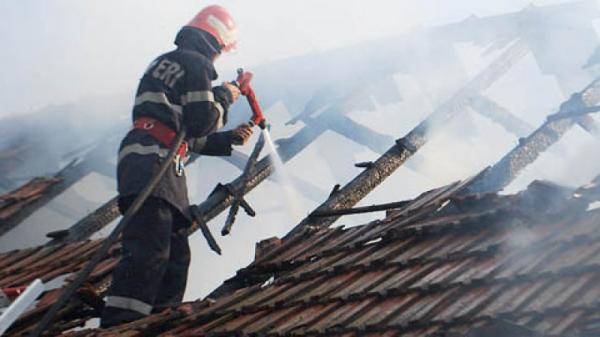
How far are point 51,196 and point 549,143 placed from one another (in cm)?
554

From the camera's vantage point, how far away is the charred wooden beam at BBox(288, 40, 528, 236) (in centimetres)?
689

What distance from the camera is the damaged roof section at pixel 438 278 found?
343cm

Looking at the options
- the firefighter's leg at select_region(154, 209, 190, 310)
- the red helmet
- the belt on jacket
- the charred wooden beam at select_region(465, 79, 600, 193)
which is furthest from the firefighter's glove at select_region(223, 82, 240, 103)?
the charred wooden beam at select_region(465, 79, 600, 193)

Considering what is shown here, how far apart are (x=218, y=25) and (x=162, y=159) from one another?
1066 mm

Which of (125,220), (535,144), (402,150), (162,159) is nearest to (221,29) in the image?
(162,159)

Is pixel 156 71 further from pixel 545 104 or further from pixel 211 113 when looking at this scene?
pixel 545 104

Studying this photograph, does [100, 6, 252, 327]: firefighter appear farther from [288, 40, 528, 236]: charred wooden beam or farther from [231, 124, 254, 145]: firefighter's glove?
[288, 40, 528, 236]: charred wooden beam

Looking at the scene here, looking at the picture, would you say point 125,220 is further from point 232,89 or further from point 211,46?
point 211,46

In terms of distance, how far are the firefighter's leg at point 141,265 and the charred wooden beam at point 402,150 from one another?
1135 millimetres

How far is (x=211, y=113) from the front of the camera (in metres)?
5.81

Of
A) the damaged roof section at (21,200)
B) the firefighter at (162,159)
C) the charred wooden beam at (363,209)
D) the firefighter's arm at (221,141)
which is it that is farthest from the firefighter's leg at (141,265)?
the damaged roof section at (21,200)

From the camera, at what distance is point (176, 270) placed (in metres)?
5.99

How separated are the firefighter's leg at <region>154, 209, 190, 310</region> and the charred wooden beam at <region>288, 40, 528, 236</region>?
30.5 inches

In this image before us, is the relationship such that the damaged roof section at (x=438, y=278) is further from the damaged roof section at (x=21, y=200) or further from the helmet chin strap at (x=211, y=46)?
the damaged roof section at (x=21, y=200)
